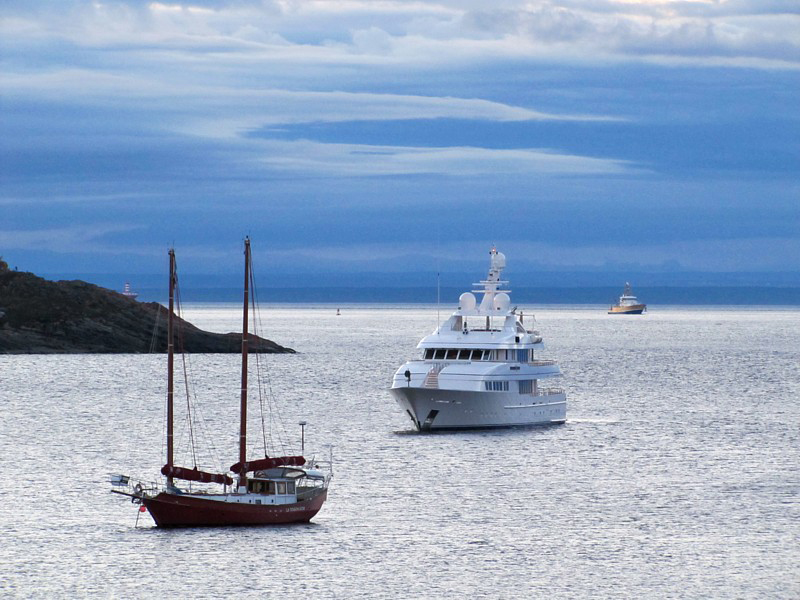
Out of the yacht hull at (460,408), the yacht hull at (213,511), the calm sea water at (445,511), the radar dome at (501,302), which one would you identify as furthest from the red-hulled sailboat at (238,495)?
the radar dome at (501,302)

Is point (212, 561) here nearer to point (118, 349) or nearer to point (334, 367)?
point (334, 367)

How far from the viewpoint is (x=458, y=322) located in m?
Result: 88.6

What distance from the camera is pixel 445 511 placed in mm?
61031

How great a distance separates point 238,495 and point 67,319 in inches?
4864

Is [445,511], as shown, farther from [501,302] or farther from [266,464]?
[501,302]

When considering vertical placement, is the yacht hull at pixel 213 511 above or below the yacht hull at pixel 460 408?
below

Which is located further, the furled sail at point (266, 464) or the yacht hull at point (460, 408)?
the yacht hull at point (460, 408)

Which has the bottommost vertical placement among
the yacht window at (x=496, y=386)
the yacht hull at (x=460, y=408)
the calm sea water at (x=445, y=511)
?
the calm sea water at (x=445, y=511)

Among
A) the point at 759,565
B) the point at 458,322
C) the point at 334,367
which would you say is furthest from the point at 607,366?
the point at 759,565

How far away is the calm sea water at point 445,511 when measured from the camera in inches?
1902

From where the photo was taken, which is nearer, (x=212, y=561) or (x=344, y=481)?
(x=212, y=561)

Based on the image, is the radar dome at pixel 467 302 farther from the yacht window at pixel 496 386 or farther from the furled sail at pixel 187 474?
the furled sail at pixel 187 474

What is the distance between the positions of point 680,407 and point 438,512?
186 ft

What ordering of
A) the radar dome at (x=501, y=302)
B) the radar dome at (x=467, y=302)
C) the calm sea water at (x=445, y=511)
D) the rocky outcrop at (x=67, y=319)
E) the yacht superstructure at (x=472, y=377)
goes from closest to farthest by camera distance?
1. the calm sea water at (x=445, y=511)
2. the yacht superstructure at (x=472, y=377)
3. the radar dome at (x=467, y=302)
4. the radar dome at (x=501, y=302)
5. the rocky outcrop at (x=67, y=319)
